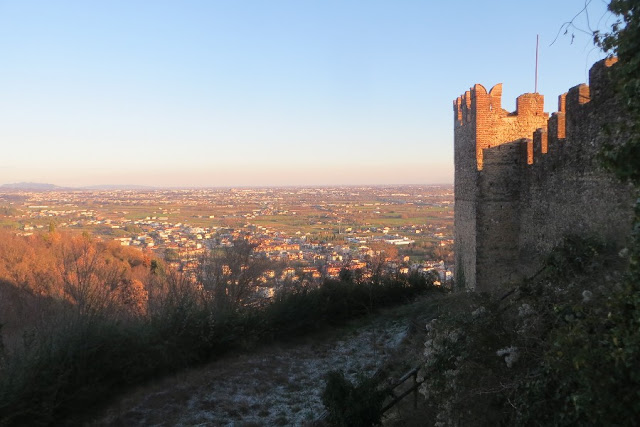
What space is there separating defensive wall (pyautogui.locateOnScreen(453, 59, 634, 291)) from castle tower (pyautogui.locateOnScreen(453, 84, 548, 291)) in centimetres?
2

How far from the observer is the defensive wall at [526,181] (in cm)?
706

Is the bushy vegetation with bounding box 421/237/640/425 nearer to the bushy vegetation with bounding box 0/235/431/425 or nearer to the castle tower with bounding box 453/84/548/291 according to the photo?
the castle tower with bounding box 453/84/548/291

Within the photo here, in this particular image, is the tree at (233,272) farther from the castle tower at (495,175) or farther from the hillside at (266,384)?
the castle tower at (495,175)

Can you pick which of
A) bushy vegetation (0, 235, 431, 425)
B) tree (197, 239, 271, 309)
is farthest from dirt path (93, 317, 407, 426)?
tree (197, 239, 271, 309)

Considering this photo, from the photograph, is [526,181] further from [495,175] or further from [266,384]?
[266,384]


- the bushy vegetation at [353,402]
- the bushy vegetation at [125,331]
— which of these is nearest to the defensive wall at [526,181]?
the bushy vegetation at [353,402]

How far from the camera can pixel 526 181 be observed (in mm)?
9828

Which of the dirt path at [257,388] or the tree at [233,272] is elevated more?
the tree at [233,272]

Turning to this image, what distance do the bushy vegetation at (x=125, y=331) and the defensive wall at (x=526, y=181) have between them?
4307mm

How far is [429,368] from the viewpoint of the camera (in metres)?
4.76

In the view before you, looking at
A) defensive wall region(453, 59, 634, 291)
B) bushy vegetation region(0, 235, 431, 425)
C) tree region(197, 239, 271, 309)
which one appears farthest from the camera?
tree region(197, 239, 271, 309)

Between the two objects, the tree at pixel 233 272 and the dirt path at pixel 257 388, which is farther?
the tree at pixel 233 272

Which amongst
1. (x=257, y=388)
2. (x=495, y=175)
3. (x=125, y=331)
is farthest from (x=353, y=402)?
(x=495, y=175)

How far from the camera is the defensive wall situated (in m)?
7.06
